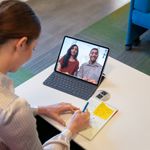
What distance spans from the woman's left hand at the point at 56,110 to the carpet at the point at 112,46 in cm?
111

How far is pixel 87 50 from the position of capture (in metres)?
1.42

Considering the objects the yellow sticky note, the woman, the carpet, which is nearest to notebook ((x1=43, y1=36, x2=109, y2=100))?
the yellow sticky note

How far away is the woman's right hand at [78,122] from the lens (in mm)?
1144

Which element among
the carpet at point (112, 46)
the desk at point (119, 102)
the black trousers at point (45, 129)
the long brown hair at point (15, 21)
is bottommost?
the carpet at point (112, 46)

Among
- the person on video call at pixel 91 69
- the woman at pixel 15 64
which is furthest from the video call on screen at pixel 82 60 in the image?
the woman at pixel 15 64

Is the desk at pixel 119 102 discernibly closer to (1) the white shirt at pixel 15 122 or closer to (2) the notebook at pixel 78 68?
(2) the notebook at pixel 78 68

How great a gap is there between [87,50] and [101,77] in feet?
0.51

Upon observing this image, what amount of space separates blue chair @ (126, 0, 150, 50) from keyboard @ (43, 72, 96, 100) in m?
1.29

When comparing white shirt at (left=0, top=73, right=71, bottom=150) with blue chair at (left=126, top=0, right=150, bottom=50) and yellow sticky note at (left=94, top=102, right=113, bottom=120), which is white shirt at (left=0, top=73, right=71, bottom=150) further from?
blue chair at (left=126, top=0, right=150, bottom=50)

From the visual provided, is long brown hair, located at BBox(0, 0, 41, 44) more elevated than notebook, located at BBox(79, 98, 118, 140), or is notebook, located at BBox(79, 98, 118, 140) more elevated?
long brown hair, located at BBox(0, 0, 41, 44)

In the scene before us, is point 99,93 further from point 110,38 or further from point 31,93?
point 110,38

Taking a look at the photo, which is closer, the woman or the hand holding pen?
the woman

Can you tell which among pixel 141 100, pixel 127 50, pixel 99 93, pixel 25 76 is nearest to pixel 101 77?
pixel 99 93

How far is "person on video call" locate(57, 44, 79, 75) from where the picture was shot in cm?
142
